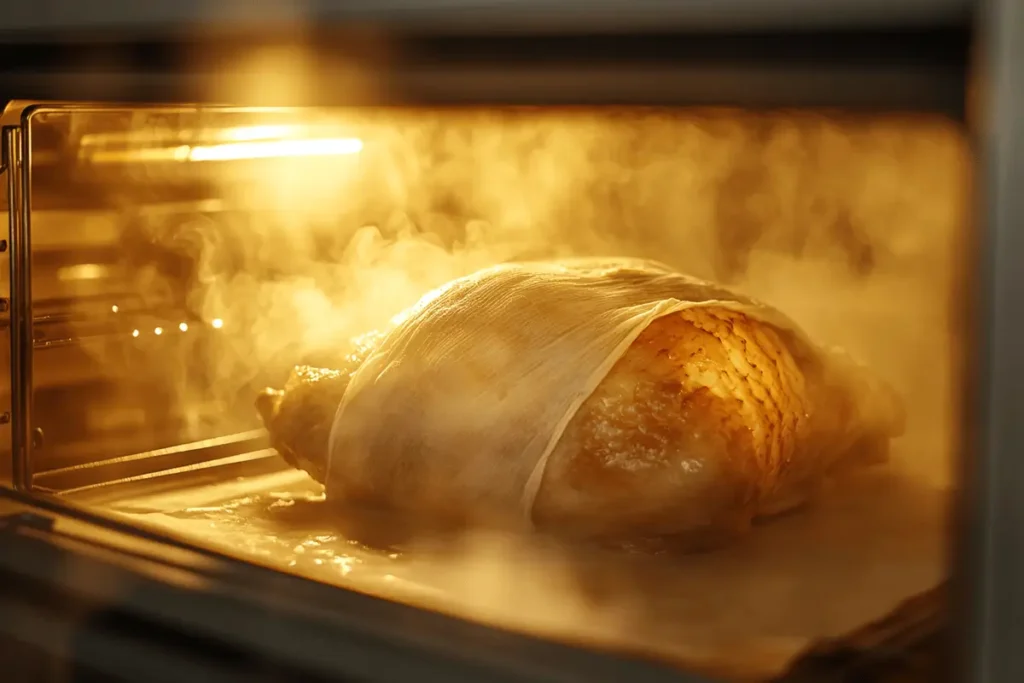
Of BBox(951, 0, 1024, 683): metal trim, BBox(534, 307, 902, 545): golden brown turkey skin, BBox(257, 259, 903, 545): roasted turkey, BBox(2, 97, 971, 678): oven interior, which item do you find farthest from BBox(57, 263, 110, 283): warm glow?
BBox(951, 0, 1024, 683): metal trim

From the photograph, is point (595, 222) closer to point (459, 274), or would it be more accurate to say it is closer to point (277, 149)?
point (459, 274)

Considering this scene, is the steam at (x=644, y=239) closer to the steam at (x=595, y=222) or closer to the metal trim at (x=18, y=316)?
the steam at (x=595, y=222)

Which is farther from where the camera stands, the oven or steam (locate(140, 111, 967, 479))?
steam (locate(140, 111, 967, 479))

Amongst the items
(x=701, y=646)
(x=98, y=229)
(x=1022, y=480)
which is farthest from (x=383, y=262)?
(x=1022, y=480)

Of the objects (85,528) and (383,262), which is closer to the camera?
(85,528)

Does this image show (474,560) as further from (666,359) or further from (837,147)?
(837,147)

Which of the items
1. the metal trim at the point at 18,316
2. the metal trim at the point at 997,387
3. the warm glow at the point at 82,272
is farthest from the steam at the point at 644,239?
the metal trim at the point at 997,387

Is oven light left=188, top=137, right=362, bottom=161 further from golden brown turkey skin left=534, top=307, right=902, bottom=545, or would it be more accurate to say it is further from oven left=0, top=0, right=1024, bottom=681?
golden brown turkey skin left=534, top=307, right=902, bottom=545
